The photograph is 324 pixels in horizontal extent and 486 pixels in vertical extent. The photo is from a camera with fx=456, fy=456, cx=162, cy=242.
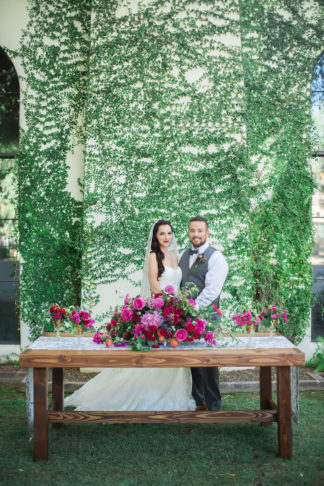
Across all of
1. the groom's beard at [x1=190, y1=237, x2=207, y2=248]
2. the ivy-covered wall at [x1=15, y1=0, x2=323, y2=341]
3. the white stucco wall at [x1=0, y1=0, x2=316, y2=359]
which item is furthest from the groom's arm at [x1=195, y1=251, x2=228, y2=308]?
the white stucco wall at [x1=0, y1=0, x2=316, y2=359]

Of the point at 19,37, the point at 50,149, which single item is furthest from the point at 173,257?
the point at 19,37

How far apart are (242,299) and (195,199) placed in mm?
1376

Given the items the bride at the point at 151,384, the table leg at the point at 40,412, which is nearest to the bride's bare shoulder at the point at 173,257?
the bride at the point at 151,384

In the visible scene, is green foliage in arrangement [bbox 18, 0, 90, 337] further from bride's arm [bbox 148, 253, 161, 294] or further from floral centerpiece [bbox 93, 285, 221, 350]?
floral centerpiece [bbox 93, 285, 221, 350]

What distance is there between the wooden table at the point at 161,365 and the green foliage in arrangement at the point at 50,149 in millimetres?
2664

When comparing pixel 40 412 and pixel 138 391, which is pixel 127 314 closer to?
pixel 40 412

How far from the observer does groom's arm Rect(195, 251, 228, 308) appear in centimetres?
410

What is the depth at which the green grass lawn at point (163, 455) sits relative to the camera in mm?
3098

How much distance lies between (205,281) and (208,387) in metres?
0.95

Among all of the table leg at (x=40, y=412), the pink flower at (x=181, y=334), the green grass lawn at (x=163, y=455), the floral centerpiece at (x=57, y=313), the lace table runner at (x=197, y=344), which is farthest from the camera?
the floral centerpiece at (x=57, y=313)

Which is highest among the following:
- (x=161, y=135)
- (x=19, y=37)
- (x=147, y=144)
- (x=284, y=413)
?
(x=19, y=37)

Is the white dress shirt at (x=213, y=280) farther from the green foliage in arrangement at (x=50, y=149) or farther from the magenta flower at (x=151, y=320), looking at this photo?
the green foliage in arrangement at (x=50, y=149)

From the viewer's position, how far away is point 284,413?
3375 millimetres

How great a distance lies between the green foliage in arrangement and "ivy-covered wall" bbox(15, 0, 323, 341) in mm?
13
